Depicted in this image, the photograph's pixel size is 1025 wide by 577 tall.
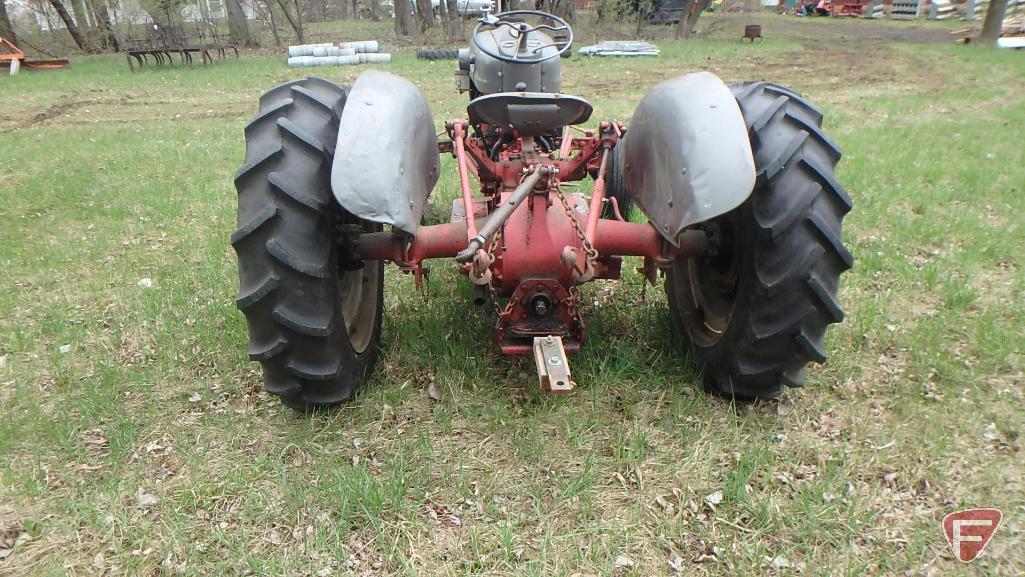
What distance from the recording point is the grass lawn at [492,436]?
88.1 inches

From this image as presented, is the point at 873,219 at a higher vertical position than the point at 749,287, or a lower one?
lower

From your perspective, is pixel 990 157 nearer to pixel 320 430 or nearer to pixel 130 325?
pixel 320 430

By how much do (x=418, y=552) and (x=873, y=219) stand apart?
4230 millimetres

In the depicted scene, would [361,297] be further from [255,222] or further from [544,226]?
[544,226]

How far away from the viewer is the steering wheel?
3725 millimetres

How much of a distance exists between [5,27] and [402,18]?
10.8 meters

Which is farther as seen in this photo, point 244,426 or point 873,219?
point 873,219

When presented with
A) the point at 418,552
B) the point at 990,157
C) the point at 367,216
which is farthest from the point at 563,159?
the point at 990,157

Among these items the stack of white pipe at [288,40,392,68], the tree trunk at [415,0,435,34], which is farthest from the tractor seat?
the tree trunk at [415,0,435,34]

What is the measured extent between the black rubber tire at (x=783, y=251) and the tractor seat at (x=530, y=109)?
715 millimetres

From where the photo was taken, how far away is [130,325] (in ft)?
12.1

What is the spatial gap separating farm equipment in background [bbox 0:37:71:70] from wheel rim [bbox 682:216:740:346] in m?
17.1

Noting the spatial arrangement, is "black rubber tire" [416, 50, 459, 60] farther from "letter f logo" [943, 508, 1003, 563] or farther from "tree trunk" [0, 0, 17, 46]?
"letter f logo" [943, 508, 1003, 563]

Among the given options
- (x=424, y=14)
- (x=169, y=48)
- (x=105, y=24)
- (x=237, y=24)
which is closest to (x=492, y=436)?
(x=169, y=48)
